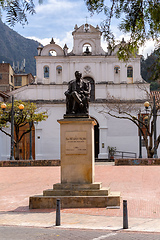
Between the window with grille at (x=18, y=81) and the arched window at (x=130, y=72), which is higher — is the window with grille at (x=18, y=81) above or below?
above

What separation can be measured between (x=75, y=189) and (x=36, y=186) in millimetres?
5204

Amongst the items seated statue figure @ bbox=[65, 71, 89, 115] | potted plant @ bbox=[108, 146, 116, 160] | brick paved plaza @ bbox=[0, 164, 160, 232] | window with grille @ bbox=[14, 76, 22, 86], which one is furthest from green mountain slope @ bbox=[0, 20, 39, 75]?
seated statue figure @ bbox=[65, 71, 89, 115]

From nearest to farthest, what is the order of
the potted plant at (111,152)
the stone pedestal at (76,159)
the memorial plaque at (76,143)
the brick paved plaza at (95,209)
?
the brick paved plaza at (95,209) < the stone pedestal at (76,159) < the memorial plaque at (76,143) < the potted plant at (111,152)

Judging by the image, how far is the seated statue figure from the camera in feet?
38.9

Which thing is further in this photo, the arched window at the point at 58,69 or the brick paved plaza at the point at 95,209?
the arched window at the point at 58,69

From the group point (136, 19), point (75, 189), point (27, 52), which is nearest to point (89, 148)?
point (75, 189)

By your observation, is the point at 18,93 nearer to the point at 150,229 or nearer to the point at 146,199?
the point at 146,199

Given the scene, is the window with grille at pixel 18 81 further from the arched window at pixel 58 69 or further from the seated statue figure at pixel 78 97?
the seated statue figure at pixel 78 97

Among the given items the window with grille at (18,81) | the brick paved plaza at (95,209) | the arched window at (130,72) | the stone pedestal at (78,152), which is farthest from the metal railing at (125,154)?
the window with grille at (18,81)

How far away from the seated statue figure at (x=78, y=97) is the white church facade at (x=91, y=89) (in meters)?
26.2

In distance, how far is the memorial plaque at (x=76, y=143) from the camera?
11.5 m

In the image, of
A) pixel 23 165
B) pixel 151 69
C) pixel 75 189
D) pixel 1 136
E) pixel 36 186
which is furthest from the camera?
pixel 1 136

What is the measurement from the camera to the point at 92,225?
912cm

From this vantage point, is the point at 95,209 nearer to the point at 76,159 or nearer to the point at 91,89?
the point at 76,159
